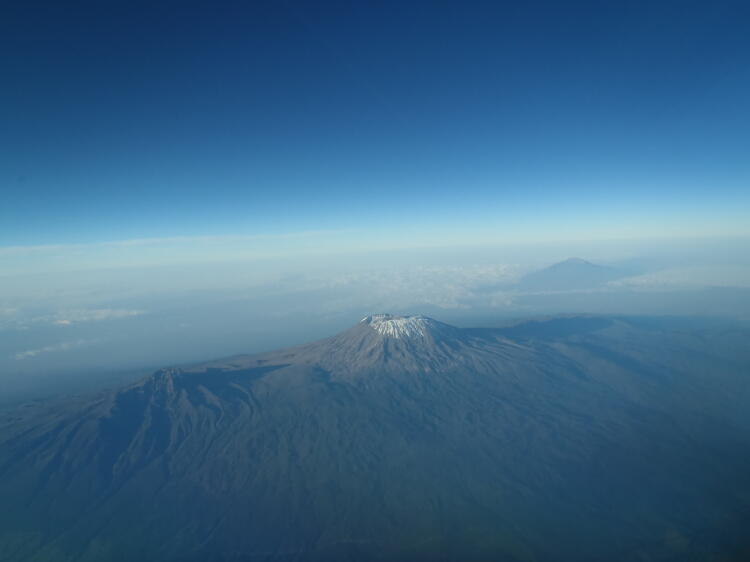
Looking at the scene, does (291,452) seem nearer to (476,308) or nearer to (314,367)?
(314,367)

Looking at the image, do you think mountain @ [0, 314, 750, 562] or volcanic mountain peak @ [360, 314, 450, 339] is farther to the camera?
volcanic mountain peak @ [360, 314, 450, 339]

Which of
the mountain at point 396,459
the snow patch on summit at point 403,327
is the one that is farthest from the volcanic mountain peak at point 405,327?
the mountain at point 396,459

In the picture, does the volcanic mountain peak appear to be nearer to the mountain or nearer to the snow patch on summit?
the snow patch on summit

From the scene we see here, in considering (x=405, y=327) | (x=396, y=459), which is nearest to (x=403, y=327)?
(x=405, y=327)

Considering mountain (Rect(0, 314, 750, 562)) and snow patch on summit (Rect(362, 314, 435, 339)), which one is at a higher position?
snow patch on summit (Rect(362, 314, 435, 339))

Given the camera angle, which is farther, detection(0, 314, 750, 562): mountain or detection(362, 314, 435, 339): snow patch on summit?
detection(362, 314, 435, 339): snow patch on summit

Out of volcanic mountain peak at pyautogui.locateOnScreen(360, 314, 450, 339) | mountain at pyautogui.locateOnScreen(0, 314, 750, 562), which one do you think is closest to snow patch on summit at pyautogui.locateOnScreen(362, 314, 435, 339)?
volcanic mountain peak at pyautogui.locateOnScreen(360, 314, 450, 339)

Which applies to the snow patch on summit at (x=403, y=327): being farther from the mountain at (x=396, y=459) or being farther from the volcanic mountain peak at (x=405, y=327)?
the mountain at (x=396, y=459)
